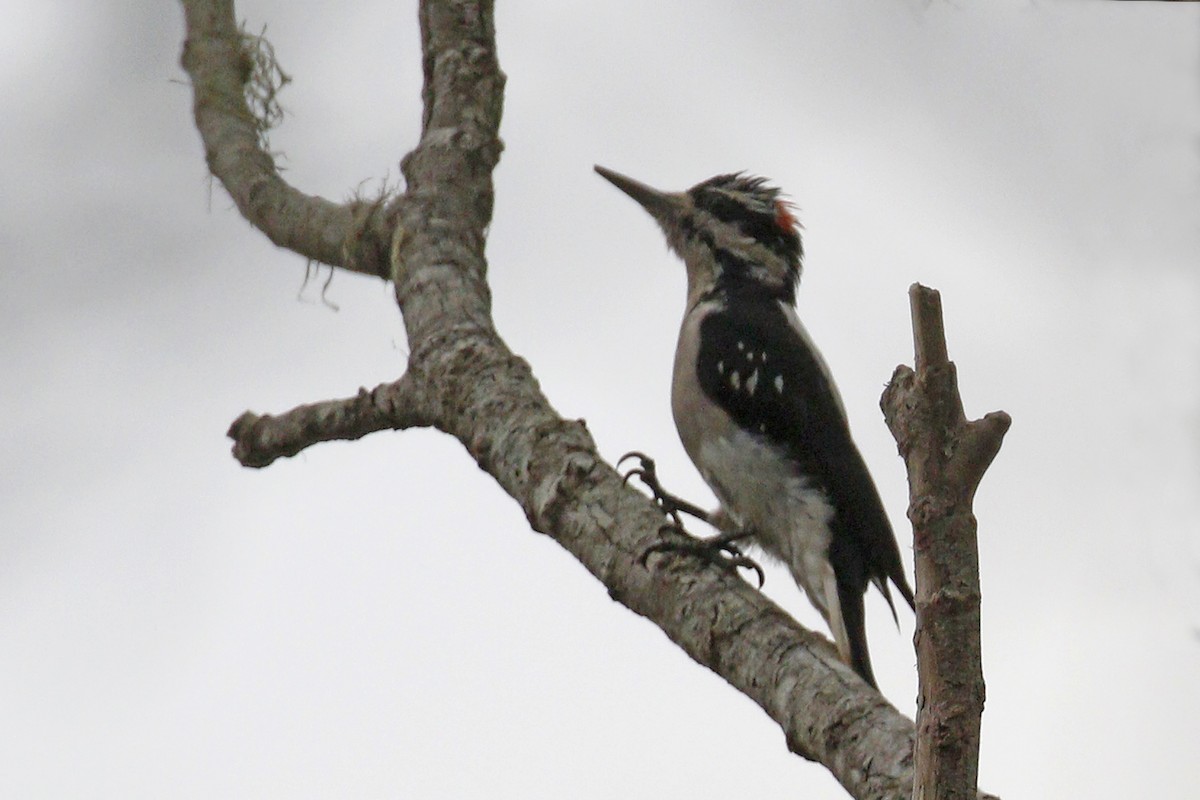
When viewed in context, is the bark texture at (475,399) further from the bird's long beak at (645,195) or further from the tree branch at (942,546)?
the bird's long beak at (645,195)

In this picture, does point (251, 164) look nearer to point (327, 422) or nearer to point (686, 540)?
point (327, 422)

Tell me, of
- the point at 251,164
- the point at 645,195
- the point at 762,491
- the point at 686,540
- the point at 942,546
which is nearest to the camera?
the point at 942,546

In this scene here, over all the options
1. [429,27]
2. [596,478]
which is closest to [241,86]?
[429,27]

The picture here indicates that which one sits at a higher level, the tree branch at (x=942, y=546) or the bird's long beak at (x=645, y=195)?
the bird's long beak at (x=645, y=195)

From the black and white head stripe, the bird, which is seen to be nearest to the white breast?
the bird

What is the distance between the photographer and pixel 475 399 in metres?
2.61

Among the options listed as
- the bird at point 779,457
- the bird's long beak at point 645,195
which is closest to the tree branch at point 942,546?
the bird at point 779,457

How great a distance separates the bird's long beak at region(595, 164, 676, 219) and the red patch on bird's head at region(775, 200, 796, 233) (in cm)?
32

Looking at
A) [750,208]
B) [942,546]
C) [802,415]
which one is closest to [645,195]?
[750,208]

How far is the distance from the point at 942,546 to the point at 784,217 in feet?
9.02

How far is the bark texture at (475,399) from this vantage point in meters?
1.96

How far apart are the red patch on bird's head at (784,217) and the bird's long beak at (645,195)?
1.06ft

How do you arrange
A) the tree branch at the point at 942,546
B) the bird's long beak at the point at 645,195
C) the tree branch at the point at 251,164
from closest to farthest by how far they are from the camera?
the tree branch at the point at 942,546 → the tree branch at the point at 251,164 → the bird's long beak at the point at 645,195

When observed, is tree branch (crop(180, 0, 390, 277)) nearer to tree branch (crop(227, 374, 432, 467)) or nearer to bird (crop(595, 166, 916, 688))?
tree branch (crop(227, 374, 432, 467))
